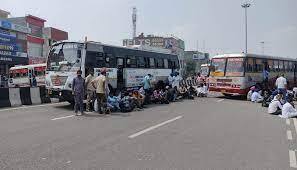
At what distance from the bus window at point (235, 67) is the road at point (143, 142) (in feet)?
34.4

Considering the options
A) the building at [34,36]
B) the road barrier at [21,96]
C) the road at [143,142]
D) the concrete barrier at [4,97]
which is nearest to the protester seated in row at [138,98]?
the road at [143,142]

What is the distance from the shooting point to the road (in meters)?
7.12

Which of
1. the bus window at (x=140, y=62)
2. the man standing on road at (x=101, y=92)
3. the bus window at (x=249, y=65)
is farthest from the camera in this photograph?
the bus window at (x=249, y=65)

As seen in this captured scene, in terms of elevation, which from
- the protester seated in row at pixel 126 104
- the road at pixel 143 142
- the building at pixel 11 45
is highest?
the building at pixel 11 45

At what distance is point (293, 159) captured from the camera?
7.71 m

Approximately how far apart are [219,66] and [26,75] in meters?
22.9

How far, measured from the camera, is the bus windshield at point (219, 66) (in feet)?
83.8

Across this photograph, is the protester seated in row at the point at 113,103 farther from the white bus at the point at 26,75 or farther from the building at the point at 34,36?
the building at the point at 34,36

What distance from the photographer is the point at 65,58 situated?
1714 centimetres

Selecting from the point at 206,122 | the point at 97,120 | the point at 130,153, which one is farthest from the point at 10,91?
the point at 130,153

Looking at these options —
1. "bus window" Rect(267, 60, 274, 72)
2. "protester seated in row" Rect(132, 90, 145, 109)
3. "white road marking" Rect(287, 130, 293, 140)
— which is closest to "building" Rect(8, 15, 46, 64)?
"bus window" Rect(267, 60, 274, 72)

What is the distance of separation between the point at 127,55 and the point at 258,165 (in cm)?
1513

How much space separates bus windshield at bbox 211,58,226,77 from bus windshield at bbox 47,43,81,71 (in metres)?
Answer: 11.5

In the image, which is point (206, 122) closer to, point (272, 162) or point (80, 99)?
point (80, 99)
